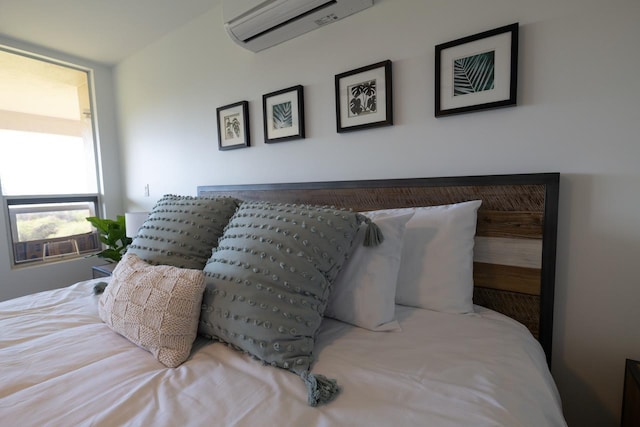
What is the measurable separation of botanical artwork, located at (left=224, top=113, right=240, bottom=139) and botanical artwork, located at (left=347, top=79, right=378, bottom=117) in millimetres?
863

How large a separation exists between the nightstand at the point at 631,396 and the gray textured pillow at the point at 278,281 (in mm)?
925

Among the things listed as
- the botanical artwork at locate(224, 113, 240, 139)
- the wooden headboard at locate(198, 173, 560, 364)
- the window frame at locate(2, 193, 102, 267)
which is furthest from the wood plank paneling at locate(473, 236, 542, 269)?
the window frame at locate(2, 193, 102, 267)

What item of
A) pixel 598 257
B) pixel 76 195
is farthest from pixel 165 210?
pixel 76 195

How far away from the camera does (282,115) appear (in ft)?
5.79

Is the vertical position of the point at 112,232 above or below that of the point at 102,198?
below

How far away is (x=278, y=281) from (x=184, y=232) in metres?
0.55

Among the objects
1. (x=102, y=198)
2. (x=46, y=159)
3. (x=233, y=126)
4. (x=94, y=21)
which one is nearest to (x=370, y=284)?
(x=233, y=126)

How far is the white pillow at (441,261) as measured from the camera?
107cm

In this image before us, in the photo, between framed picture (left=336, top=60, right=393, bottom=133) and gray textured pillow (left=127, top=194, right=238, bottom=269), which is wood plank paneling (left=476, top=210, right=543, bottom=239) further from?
gray textured pillow (left=127, top=194, right=238, bottom=269)

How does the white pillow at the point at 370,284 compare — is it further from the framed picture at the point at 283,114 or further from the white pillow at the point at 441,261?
the framed picture at the point at 283,114

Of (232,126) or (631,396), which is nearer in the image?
(631,396)

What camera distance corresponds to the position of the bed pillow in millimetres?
830

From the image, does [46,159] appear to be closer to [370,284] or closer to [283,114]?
[283,114]

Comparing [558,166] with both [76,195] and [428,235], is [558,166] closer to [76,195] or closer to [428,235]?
[428,235]
